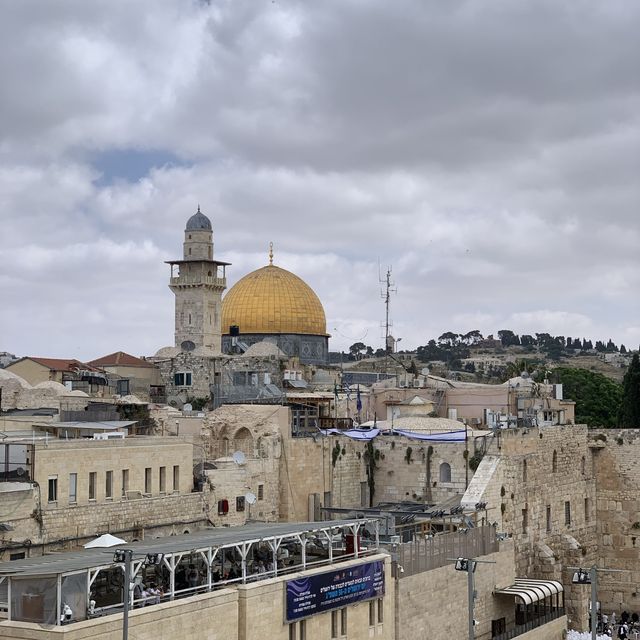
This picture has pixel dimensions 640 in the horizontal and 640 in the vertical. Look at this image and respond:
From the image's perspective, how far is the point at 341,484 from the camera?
148ft

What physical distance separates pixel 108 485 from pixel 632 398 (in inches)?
1423

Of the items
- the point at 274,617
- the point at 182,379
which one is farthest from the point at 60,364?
the point at 274,617

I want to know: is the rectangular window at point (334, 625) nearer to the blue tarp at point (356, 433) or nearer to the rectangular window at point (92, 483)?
the rectangular window at point (92, 483)

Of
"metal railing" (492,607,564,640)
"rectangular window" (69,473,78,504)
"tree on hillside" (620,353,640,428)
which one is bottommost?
"metal railing" (492,607,564,640)

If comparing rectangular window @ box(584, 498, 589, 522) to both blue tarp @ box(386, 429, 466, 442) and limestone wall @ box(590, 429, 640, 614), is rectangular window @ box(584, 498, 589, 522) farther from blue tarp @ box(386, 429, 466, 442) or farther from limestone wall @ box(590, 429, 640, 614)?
blue tarp @ box(386, 429, 466, 442)

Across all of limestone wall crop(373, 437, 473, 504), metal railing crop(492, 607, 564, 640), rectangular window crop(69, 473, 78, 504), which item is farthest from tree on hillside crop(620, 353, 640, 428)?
rectangular window crop(69, 473, 78, 504)

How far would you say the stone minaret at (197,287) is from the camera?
71000mm

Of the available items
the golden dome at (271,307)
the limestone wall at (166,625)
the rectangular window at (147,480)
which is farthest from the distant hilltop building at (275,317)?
the limestone wall at (166,625)

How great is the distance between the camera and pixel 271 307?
7356cm

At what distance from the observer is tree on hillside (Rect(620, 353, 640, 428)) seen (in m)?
64.0

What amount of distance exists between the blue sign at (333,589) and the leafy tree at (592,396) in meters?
43.2

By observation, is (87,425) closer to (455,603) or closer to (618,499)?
(455,603)

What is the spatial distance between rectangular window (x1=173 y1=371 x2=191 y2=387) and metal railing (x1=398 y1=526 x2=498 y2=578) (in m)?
25.4

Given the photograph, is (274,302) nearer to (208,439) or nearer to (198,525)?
(208,439)
